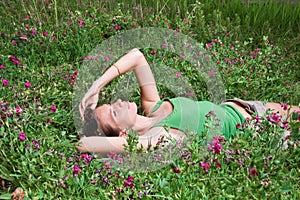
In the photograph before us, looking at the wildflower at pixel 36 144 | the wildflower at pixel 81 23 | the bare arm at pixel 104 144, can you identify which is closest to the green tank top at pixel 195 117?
the bare arm at pixel 104 144

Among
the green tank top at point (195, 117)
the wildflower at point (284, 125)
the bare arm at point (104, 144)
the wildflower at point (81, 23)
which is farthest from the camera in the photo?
the wildflower at point (81, 23)

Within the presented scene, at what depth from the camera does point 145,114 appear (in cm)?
372

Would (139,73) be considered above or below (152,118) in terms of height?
above

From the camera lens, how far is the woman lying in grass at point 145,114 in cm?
326

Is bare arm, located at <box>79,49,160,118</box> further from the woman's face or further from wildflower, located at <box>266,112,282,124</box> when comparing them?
wildflower, located at <box>266,112,282,124</box>

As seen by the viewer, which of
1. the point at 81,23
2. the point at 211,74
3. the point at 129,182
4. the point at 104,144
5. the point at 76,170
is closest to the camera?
the point at 129,182

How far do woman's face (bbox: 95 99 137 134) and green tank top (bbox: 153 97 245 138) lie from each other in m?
0.19

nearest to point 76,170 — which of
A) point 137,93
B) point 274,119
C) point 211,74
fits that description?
point 274,119

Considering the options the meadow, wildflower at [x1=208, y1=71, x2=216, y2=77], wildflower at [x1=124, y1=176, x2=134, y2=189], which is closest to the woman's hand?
the meadow

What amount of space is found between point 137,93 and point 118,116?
2.49 ft

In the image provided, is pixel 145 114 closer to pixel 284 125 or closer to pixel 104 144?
pixel 104 144

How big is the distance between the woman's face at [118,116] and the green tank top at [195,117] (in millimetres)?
188

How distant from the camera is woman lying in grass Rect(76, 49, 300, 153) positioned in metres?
3.26

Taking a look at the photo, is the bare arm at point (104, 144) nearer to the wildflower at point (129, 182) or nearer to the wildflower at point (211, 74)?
the wildflower at point (129, 182)
